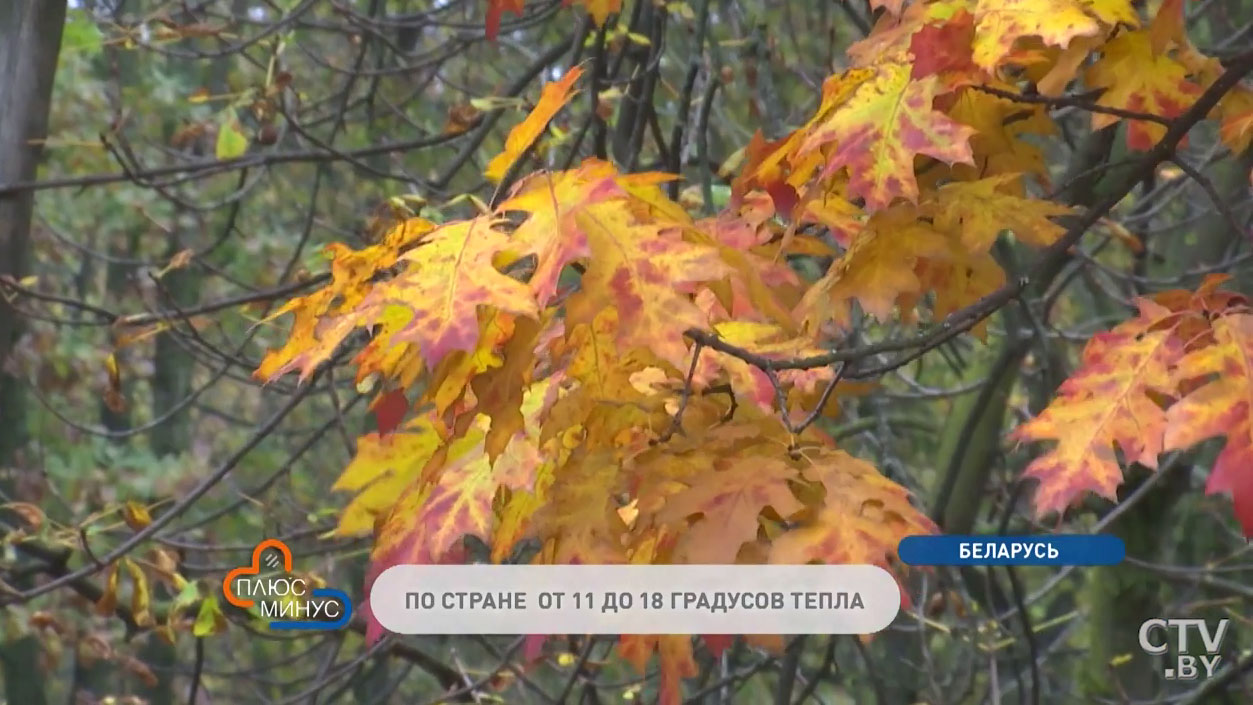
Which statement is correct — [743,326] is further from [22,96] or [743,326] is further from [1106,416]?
[22,96]

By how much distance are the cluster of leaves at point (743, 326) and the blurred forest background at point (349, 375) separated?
11cm

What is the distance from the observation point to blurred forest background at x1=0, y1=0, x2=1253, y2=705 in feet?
3.87

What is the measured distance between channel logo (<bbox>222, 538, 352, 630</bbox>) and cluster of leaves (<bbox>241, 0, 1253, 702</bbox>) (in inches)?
7.0

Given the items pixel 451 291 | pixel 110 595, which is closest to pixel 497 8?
pixel 451 291

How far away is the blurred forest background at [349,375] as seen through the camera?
1.18m

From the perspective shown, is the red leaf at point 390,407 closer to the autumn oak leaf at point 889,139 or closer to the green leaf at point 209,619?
the autumn oak leaf at point 889,139

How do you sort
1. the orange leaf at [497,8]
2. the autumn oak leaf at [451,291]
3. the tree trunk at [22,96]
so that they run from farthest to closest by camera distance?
the tree trunk at [22,96]
the orange leaf at [497,8]
the autumn oak leaf at [451,291]

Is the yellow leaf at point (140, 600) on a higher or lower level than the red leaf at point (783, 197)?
lower

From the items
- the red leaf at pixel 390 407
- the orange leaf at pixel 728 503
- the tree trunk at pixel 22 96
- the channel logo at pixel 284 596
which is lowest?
the orange leaf at pixel 728 503

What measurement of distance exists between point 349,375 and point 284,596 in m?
0.82

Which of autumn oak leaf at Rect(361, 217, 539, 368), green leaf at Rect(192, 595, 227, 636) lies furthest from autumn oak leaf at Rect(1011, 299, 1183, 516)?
green leaf at Rect(192, 595, 227, 636)

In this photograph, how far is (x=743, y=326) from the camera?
29.6 inches

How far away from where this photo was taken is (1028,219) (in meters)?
0.67

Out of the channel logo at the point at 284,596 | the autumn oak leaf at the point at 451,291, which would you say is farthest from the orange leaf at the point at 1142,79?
the channel logo at the point at 284,596
